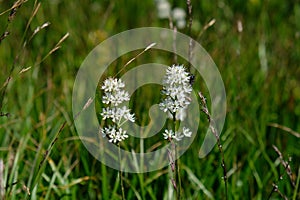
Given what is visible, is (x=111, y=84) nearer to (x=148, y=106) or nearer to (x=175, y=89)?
(x=175, y=89)

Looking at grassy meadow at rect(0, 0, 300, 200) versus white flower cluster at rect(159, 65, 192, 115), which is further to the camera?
grassy meadow at rect(0, 0, 300, 200)

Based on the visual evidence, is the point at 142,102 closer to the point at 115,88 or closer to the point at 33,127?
the point at 33,127

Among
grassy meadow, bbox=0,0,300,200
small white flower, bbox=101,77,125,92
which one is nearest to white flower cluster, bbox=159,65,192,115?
small white flower, bbox=101,77,125,92

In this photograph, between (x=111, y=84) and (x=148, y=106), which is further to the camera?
(x=148, y=106)

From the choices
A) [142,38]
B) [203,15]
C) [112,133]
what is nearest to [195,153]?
[112,133]

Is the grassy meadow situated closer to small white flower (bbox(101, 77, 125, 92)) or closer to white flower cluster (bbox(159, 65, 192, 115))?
small white flower (bbox(101, 77, 125, 92))

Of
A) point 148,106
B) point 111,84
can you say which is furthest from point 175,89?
point 148,106

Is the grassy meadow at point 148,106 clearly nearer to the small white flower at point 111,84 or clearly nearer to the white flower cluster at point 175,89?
the small white flower at point 111,84

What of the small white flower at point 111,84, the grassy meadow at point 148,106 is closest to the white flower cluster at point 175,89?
the small white flower at point 111,84
